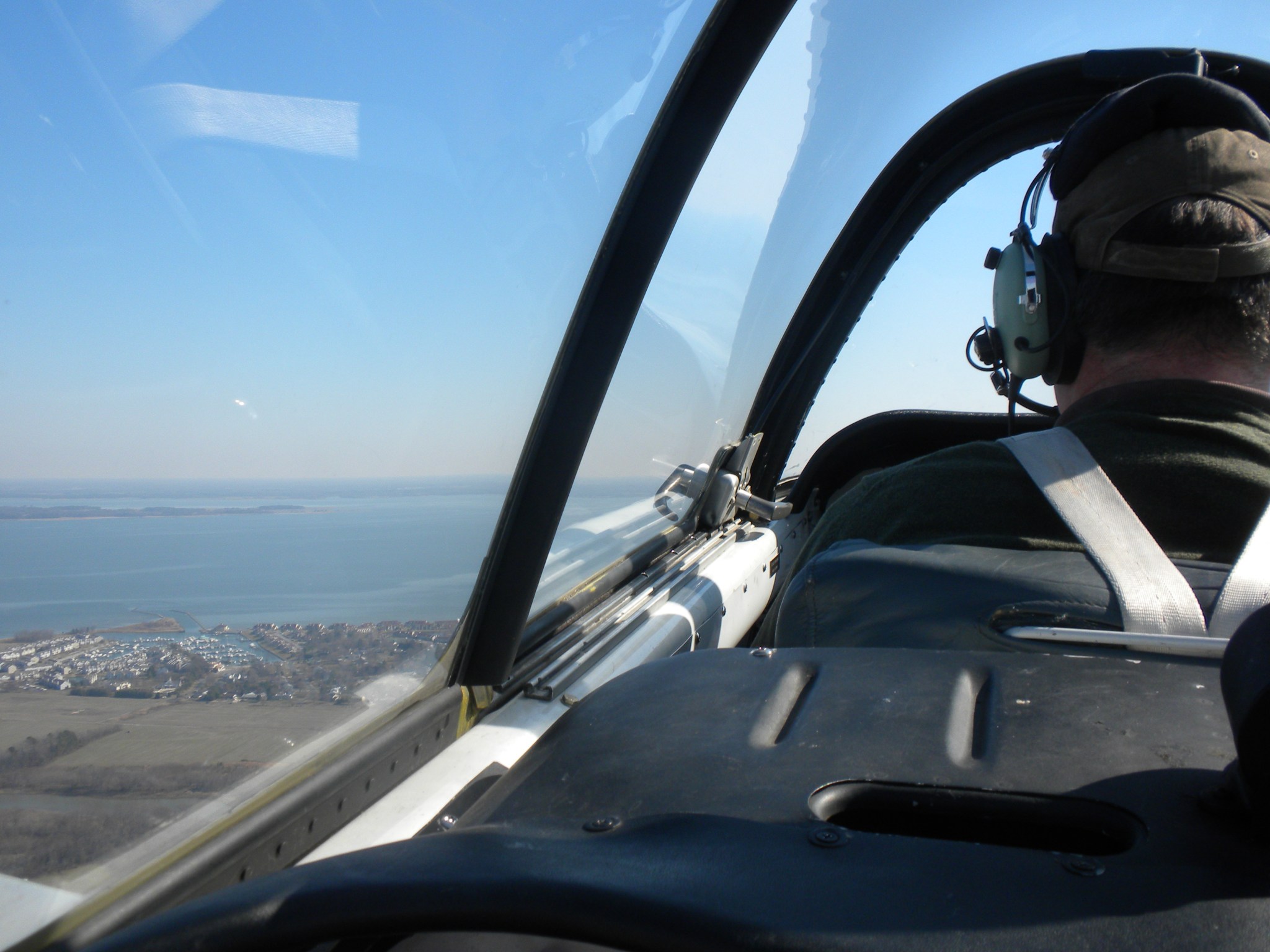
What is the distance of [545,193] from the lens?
62.1 inches

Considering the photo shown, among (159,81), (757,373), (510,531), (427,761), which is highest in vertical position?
(159,81)

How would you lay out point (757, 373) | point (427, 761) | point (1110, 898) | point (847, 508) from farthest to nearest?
1. point (757, 373)
2. point (427, 761)
3. point (847, 508)
4. point (1110, 898)

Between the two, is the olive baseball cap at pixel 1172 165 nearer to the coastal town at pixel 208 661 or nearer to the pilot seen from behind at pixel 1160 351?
the pilot seen from behind at pixel 1160 351

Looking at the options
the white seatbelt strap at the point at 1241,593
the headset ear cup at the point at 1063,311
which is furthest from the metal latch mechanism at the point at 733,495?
the white seatbelt strap at the point at 1241,593

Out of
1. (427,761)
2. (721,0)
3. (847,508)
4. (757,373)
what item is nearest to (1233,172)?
(847,508)

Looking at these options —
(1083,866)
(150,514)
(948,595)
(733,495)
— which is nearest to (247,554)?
(150,514)

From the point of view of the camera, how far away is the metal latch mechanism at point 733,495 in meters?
3.13

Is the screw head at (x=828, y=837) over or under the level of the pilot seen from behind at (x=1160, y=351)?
under

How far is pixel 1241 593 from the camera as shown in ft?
2.46

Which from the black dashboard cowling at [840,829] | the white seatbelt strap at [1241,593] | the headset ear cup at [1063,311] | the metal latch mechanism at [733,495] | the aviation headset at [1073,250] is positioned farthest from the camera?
the metal latch mechanism at [733,495]

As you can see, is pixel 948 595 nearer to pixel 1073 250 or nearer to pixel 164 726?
pixel 1073 250

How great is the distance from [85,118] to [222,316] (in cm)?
26

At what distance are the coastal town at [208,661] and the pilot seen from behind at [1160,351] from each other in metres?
0.86

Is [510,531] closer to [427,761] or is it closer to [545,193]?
[427,761]
